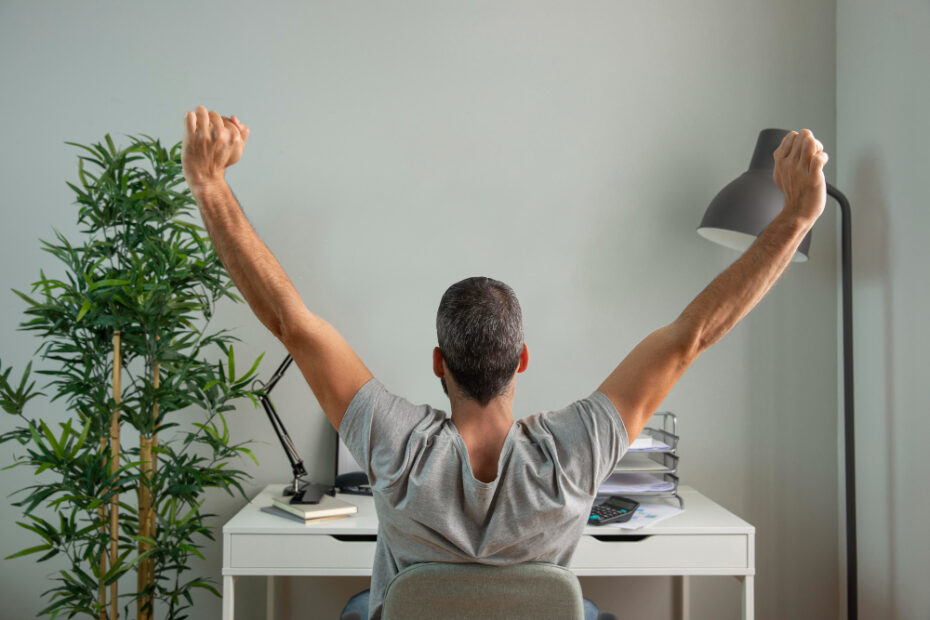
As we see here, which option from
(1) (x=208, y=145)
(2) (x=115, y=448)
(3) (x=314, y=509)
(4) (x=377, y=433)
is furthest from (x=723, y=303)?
(2) (x=115, y=448)

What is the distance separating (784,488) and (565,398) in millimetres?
847

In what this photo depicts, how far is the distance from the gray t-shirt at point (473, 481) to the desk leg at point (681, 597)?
1652 millimetres

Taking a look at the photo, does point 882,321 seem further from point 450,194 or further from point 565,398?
point 450,194

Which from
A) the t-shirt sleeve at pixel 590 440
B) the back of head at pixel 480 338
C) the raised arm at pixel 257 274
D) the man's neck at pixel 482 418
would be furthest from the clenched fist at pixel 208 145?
the t-shirt sleeve at pixel 590 440

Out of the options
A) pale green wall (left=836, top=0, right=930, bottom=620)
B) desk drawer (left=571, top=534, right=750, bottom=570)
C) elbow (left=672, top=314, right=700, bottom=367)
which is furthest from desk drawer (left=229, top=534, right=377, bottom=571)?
pale green wall (left=836, top=0, right=930, bottom=620)

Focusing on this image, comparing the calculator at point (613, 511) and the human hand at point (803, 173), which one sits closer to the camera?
the human hand at point (803, 173)

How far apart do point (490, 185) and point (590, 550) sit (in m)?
1.28

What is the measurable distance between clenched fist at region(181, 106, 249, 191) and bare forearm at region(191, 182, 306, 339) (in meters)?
0.02

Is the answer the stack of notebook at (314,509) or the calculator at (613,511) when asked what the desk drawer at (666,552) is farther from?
the stack of notebook at (314,509)

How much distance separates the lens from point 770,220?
7.46 feet

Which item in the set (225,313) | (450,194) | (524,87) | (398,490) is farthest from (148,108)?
(398,490)

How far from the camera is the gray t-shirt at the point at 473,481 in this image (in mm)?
1088

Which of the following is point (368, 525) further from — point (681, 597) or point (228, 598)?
point (681, 597)

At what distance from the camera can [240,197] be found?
264cm
